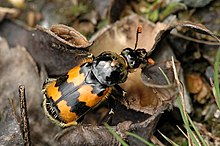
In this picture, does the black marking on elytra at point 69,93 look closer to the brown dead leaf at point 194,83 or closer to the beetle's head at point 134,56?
the beetle's head at point 134,56

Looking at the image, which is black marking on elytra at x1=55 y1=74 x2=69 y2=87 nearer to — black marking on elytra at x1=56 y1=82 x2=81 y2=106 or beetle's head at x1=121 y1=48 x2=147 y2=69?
black marking on elytra at x1=56 y1=82 x2=81 y2=106

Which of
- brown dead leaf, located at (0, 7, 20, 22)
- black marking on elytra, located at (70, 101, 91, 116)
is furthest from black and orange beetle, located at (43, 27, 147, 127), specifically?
brown dead leaf, located at (0, 7, 20, 22)

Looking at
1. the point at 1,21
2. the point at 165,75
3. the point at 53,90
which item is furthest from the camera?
the point at 1,21

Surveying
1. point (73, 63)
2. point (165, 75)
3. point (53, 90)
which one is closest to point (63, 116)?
point (53, 90)

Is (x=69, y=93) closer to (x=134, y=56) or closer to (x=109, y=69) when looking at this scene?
(x=109, y=69)

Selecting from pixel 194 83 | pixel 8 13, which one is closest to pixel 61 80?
pixel 8 13

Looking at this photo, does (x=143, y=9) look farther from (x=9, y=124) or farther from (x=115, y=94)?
(x=9, y=124)

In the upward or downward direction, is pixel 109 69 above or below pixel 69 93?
above

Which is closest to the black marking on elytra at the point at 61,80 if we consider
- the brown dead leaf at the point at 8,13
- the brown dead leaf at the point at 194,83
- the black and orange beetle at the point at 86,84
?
the black and orange beetle at the point at 86,84
